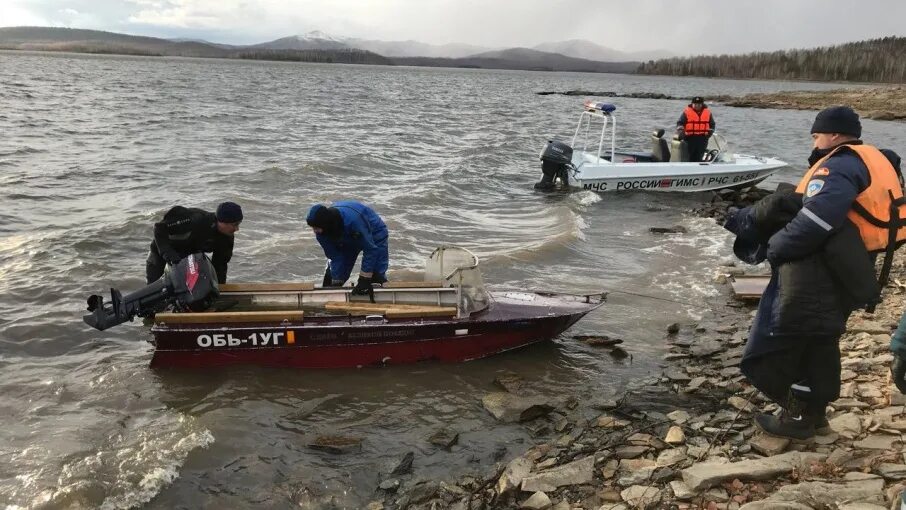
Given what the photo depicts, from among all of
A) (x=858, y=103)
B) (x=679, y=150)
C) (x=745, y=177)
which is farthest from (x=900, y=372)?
(x=858, y=103)

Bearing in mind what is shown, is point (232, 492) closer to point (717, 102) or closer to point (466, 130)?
point (466, 130)

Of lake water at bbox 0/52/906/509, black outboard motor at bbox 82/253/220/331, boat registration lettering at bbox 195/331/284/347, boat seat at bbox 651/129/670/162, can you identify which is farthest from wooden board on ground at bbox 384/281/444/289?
boat seat at bbox 651/129/670/162

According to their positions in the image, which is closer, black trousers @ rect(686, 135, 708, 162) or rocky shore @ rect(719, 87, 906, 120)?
black trousers @ rect(686, 135, 708, 162)

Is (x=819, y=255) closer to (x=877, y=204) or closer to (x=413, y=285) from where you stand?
(x=877, y=204)

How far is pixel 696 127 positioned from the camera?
17219 millimetres

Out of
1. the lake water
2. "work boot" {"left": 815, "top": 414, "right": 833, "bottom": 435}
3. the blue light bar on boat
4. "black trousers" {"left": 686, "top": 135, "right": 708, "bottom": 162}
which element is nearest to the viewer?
"work boot" {"left": 815, "top": 414, "right": 833, "bottom": 435}

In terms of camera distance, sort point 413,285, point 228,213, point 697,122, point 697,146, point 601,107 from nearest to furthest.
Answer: point 228,213 < point 413,285 < point 601,107 < point 697,122 < point 697,146

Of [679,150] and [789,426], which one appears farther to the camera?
[679,150]

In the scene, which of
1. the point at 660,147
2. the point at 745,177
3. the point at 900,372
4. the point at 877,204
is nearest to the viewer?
the point at 900,372

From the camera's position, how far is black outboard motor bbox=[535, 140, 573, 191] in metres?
18.1

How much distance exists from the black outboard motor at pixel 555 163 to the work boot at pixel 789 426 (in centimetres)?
1386

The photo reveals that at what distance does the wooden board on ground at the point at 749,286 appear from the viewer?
9.64 meters

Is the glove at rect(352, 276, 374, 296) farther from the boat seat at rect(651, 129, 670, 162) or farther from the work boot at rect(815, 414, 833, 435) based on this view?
the boat seat at rect(651, 129, 670, 162)

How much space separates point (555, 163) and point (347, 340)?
40.0 feet
